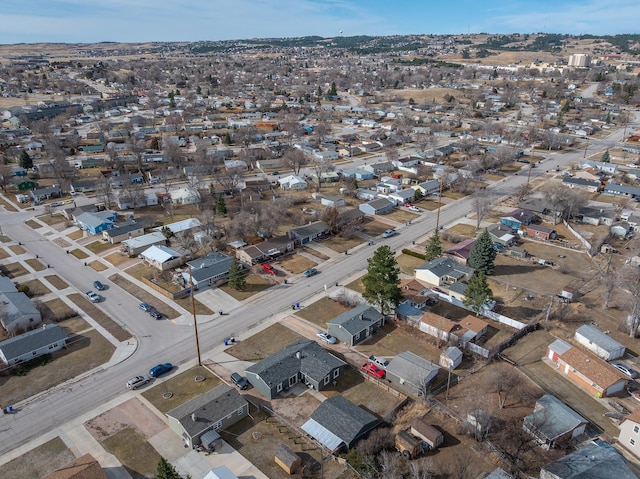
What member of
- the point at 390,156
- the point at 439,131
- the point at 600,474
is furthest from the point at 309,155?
the point at 600,474

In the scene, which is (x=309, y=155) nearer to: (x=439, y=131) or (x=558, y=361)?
(x=439, y=131)

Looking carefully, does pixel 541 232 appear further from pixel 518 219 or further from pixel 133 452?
pixel 133 452

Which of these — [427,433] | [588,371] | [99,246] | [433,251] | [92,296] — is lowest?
[427,433]

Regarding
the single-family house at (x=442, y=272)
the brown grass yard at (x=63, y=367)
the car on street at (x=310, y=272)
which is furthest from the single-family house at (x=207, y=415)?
the single-family house at (x=442, y=272)

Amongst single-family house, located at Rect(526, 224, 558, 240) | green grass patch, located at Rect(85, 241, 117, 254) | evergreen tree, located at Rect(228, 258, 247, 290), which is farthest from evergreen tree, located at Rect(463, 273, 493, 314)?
green grass patch, located at Rect(85, 241, 117, 254)

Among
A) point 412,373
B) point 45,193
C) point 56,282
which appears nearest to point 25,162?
point 45,193

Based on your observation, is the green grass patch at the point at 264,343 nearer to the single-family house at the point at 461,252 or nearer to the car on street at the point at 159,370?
the car on street at the point at 159,370

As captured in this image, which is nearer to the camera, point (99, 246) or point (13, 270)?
point (13, 270)
